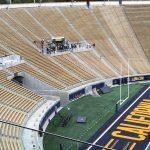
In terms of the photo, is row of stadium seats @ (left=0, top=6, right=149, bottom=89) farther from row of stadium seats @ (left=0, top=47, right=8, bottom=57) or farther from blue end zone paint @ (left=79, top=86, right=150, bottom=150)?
blue end zone paint @ (left=79, top=86, right=150, bottom=150)

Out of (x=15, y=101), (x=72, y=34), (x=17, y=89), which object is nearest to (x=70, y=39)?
(x=72, y=34)

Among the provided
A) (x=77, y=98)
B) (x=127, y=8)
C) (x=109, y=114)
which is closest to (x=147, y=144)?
(x=109, y=114)

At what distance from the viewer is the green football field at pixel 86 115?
2441 centimetres

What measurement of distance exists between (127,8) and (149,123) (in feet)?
95.1

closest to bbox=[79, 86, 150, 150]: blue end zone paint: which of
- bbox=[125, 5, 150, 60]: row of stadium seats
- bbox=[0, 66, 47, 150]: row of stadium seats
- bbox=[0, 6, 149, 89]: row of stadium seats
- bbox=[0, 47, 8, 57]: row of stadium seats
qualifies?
bbox=[0, 66, 47, 150]: row of stadium seats

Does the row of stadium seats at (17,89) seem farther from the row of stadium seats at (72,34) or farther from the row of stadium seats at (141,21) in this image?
the row of stadium seats at (141,21)

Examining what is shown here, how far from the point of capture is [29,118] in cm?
2689

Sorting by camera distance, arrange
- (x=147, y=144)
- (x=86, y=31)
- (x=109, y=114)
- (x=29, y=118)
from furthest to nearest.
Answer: (x=86, y=31) < (x=109, y=114) < (x=29, y=118) < (x=147, y=144)

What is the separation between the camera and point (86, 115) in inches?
1202

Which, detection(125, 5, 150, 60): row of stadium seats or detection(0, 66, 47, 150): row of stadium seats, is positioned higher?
detection(125, 5, 150, 60): row of stadium seats

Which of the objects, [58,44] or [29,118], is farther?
[58,44]

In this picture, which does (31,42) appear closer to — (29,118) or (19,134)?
(29,118)

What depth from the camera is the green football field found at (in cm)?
2441

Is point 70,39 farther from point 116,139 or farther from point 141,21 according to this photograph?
point 116,139
